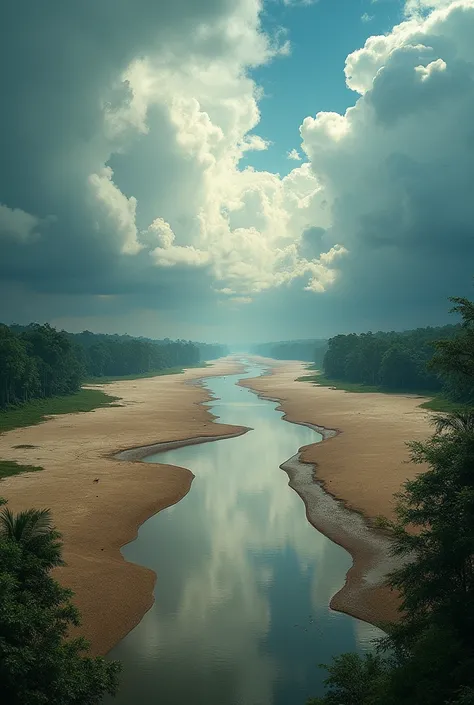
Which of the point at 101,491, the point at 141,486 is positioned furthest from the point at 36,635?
the point at 141,486

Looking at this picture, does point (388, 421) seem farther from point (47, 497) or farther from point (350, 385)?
point (350, 385)

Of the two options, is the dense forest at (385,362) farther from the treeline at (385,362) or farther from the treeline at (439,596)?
the treeline at (439,596)

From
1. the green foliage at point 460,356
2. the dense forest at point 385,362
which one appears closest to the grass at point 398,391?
the dense forest at point 385,362

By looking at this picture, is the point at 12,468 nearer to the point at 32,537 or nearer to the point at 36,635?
the point at 32,537

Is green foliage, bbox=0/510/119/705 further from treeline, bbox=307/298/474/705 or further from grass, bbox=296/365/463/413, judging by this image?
grass, bbox=296/365/463/413

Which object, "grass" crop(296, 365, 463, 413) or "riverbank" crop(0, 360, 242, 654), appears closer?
"riverbank" crop(0, 360, 242, 654)

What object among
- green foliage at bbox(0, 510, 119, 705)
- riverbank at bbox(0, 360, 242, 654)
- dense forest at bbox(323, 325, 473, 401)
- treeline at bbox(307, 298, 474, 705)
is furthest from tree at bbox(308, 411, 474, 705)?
dense forest at bbox(323, 325, 473, 401)
